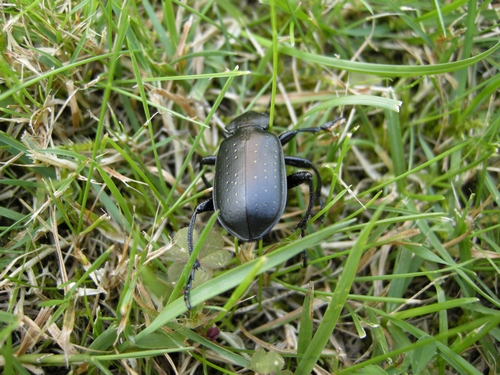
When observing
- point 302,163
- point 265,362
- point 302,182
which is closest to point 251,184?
point 302,182

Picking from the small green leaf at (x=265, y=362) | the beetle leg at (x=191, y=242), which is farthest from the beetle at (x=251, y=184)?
the small green leaf at (x=265, y=362)

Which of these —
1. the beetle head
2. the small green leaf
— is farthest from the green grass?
the beetle head

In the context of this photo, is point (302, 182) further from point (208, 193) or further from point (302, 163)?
point (208, 193)

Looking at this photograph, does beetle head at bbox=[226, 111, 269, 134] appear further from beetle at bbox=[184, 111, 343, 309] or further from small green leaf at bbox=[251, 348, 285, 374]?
small green leaf at bbox=[251, 348, 285, 374]

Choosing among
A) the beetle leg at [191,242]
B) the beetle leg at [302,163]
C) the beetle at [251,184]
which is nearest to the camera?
the beetle leg at [191,242]

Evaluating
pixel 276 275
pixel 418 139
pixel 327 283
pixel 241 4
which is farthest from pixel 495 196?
pixel 241 4

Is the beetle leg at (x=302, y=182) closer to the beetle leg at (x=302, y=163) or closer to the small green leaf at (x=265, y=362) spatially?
the beetle leg at (x=302, y=163)
